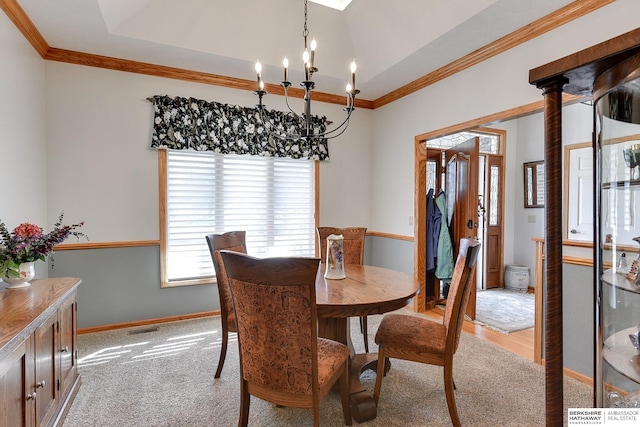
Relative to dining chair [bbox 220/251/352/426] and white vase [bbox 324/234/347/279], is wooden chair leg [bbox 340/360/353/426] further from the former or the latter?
white vase [bbox 324/234/347/279]

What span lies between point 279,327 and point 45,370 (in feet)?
4.25

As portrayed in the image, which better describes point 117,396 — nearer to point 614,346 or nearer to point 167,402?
point 167,402

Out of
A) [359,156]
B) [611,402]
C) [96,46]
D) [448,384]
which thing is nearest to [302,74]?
[359,156]

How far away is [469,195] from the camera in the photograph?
378cm

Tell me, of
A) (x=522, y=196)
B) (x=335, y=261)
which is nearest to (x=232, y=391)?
(x=335, y=261)

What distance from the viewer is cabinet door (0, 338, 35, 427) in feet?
4.15

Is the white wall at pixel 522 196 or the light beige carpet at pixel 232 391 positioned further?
the white wall at pixel 522 196

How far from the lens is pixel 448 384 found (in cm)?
181

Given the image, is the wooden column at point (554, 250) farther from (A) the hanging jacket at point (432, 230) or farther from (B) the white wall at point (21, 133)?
(B) the white wall at point (21, 133)

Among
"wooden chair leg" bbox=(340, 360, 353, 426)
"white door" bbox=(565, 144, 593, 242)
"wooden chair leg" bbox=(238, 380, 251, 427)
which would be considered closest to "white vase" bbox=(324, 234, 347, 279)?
"wooden chair leg" bbox=(340, 360, 353, 426)

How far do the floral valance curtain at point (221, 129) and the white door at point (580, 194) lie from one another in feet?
10.7

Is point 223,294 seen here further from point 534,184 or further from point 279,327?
point 534,184

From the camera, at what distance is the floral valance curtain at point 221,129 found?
11.2ft

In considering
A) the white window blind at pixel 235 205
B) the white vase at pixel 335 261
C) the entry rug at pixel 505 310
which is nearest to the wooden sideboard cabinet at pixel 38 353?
the white window blind at pixel 235 205
